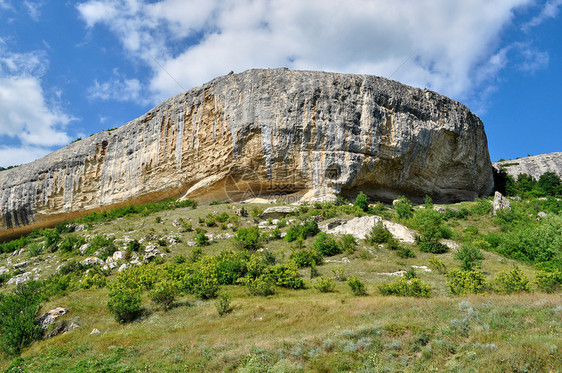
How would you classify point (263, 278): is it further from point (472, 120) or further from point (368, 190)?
point (472, 120)

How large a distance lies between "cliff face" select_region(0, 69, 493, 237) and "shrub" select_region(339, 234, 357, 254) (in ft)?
22.5

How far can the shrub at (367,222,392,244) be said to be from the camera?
796 inches

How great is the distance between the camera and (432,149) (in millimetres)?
30078

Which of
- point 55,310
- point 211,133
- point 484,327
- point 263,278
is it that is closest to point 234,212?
point 211,133

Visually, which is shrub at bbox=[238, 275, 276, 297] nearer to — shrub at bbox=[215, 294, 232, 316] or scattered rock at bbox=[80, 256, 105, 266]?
shrub at bbox=[215, 294, 232, 316]

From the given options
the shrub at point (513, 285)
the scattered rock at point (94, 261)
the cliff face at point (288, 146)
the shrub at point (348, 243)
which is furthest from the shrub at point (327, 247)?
the scattered rock at point (94, 261)

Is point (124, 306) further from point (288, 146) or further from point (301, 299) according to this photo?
point (288, 146)

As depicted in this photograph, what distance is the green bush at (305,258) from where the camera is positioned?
17.7 meters

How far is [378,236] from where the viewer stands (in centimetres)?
2030

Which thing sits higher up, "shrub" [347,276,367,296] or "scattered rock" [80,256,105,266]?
"scattered rock" [80,256,105,266]

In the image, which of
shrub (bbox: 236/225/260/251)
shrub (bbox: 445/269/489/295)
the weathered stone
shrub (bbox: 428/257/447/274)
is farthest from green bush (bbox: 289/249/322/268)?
the weathered stone

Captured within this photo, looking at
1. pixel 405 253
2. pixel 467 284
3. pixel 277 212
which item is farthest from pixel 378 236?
pixel 467 284

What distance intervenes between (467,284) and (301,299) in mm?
5216

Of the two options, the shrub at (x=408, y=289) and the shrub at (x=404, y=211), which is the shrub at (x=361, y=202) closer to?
the shrub at (x=404, y=211)
